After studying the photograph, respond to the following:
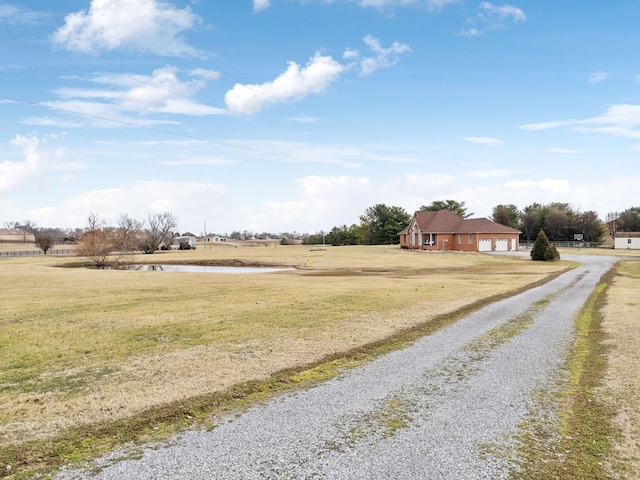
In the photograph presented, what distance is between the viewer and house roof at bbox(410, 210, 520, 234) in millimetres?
65750

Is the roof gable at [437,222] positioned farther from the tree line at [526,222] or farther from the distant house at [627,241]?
the distant house at [627,241]

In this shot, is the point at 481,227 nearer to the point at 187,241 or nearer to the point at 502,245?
the point at 502,245

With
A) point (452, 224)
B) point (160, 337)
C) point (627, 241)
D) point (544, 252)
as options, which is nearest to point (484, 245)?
point (452, 224)

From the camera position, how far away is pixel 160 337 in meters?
12.2

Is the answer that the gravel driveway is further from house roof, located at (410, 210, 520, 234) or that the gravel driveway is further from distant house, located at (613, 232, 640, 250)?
distant house, located at (613, 232, 640, 250)

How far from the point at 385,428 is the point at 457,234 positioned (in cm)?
6438

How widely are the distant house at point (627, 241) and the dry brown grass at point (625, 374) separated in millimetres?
70826

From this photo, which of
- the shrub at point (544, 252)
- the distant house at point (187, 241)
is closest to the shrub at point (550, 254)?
the shrub at point (544, 252)

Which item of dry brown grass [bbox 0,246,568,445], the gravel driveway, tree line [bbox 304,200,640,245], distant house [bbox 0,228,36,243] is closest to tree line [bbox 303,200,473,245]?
tree line [bbox 304,200,640,245]

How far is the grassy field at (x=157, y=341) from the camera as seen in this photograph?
7004 mm

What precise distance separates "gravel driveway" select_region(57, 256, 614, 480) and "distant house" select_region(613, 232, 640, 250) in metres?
82.0

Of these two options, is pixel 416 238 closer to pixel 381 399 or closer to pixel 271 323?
pixel 271 323

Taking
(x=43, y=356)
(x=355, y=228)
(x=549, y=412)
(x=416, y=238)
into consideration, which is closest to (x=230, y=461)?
(x=549, y=412)

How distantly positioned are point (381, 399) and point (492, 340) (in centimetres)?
568
